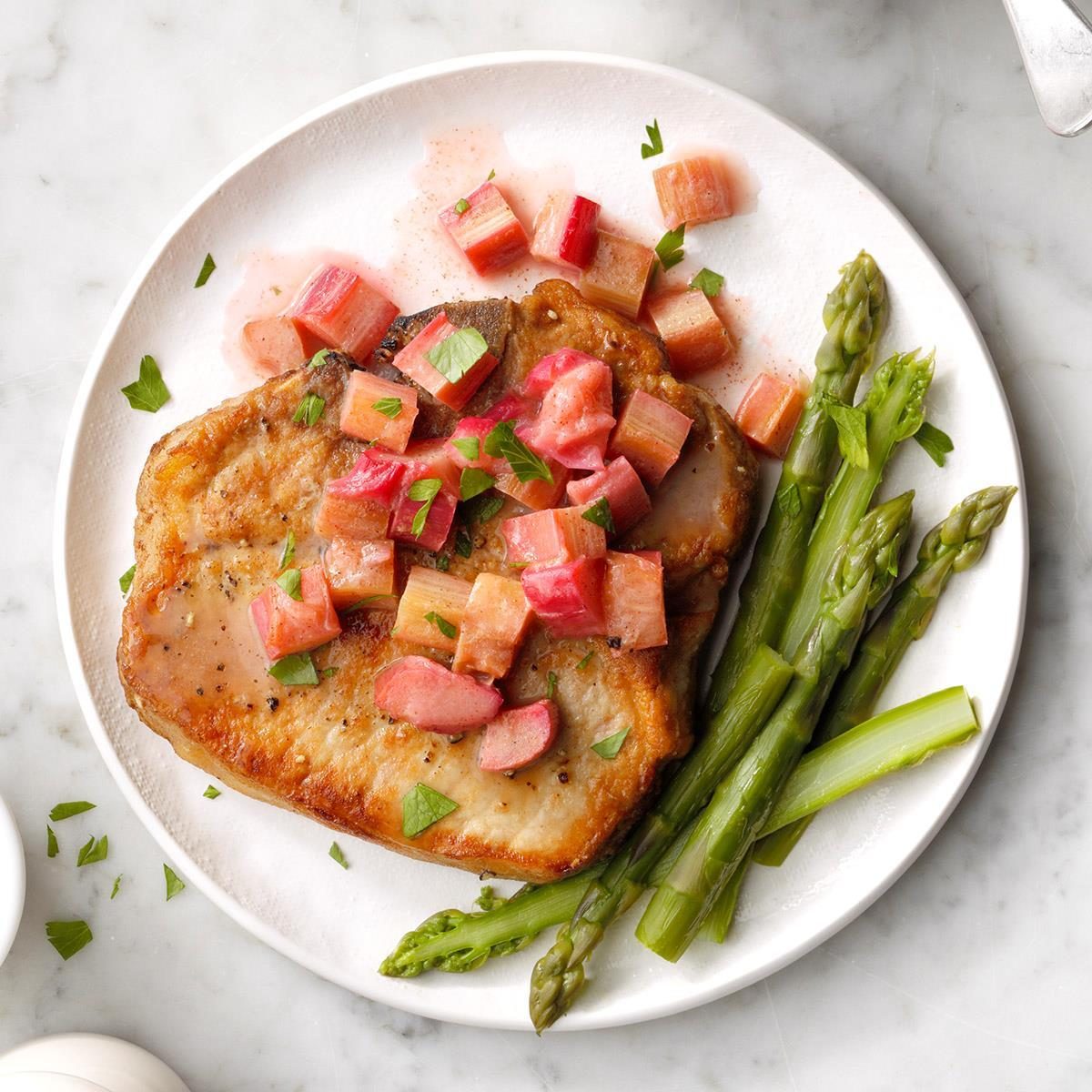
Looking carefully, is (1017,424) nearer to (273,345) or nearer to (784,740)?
(784,740)

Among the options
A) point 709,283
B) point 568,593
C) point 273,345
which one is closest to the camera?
point 568,593

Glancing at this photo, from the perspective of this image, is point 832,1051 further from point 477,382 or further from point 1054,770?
point 477,382

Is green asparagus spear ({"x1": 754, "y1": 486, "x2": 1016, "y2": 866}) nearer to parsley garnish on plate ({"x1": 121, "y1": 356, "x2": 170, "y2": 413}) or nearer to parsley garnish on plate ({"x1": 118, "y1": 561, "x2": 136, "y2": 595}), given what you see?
parsley garnish on plate ({"x1": 118, "y1": 561, "x2": 136, "y2": 595})

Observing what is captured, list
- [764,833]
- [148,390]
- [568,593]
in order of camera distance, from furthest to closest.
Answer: [148,390]
[764,833]
[568,593]

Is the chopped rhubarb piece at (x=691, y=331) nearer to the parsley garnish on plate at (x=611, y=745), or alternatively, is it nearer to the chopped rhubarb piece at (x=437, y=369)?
the chopped rhubarb piece at (x=437, y=369)

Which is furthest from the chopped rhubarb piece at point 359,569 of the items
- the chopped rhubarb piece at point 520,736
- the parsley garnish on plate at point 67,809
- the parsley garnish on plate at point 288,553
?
the parsley garnish on plate at point 67,809

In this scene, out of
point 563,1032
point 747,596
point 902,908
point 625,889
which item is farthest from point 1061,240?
point 563,1032

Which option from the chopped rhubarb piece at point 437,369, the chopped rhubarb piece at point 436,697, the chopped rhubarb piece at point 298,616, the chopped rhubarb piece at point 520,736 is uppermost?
the chopped rhubarb piece at point 437,369

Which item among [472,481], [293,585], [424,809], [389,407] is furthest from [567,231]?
[424,809]
